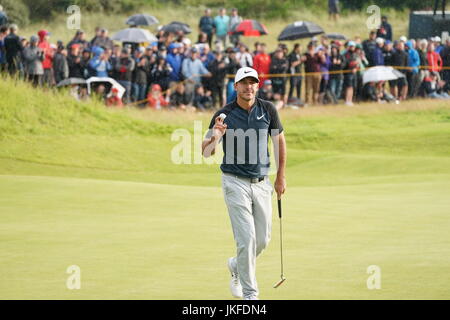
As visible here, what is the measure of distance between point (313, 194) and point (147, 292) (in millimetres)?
9453

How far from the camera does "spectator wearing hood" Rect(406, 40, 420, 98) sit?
3219 centimetres

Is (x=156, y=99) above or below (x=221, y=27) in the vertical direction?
below

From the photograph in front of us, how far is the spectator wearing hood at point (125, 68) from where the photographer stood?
28.8 m

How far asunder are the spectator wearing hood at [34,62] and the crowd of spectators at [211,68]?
0.09ft

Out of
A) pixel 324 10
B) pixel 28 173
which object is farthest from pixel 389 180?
pixel 324 10

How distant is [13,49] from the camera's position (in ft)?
92.1

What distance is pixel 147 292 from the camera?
369 inches

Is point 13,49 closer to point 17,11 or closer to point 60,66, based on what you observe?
point 60,66

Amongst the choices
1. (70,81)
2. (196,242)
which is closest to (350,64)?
(70,81)

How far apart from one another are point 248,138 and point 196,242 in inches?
138

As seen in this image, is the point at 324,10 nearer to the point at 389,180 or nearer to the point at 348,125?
the point at 348,125

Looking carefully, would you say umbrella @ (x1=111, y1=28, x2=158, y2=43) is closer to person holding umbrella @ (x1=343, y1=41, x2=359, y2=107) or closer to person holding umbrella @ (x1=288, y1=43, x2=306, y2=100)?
person holding umbrella @ (x1=288, y1=43, x2=306, y2=100)

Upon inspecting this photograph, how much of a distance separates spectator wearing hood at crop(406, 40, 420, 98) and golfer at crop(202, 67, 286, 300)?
924 inches

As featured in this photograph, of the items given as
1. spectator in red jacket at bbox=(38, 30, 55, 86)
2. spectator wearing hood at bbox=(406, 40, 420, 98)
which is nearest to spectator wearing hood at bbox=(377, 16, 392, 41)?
spectator wearing hood at bbox=(406, 40, 420, 98)
